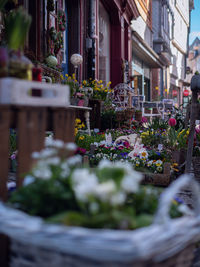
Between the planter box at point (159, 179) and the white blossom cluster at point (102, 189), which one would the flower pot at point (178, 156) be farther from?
the white blossom cluster at point (102, 189)

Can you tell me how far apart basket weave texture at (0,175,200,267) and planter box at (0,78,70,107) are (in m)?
0.43

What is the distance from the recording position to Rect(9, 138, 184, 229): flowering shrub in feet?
3.78

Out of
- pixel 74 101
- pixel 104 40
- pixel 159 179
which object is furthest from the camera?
pixel 104 40

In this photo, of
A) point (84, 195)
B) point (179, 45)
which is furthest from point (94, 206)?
point (179, 45)

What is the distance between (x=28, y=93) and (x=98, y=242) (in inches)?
28.5

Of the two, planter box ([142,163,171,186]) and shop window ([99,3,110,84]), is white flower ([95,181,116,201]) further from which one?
shop window ([99,3,110,84])

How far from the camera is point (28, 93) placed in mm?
1492

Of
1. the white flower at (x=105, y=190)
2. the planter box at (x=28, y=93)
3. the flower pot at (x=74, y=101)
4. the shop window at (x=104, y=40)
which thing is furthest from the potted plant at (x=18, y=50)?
the shop window at (x=104, y=40)

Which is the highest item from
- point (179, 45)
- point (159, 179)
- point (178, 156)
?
point (179, 45)

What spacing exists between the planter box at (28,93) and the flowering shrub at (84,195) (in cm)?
21

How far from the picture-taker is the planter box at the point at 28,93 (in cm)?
142

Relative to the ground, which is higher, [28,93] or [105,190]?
[28,93]

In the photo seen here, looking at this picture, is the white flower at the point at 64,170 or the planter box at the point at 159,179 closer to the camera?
the white flower at the point at 64,170

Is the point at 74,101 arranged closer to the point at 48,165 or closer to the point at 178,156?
the point at 178,156
